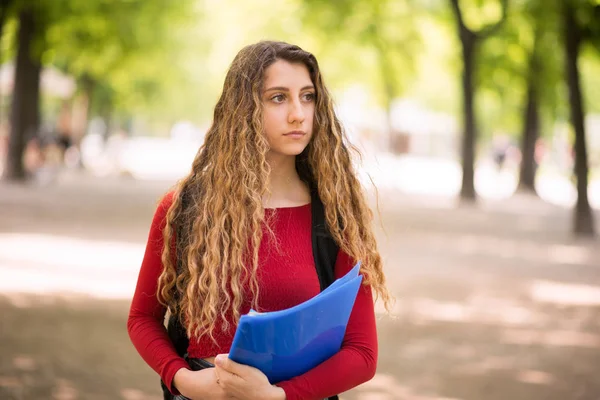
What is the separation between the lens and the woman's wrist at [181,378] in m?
2.33

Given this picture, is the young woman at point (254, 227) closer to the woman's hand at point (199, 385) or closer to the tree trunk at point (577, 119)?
the woman's hand at point (199, 385)

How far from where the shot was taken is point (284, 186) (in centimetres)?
254

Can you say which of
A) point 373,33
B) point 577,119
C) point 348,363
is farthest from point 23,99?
point 348,363

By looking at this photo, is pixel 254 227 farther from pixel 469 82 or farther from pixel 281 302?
pixel 469 82

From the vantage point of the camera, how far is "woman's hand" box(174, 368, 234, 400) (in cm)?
224

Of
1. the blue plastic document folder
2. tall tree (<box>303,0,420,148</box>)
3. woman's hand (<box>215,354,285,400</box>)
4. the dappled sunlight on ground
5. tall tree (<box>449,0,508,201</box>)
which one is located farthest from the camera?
tall tree (<box>303,0,420,148</box>)

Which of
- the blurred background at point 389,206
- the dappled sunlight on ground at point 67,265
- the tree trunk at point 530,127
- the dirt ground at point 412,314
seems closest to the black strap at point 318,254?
the blurred background at point 389,206

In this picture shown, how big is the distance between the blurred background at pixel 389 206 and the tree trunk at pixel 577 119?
0.03 metres

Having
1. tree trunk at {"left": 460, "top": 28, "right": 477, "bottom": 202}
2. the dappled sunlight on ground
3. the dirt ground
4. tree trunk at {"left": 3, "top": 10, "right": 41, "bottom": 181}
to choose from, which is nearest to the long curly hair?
the dirt ground

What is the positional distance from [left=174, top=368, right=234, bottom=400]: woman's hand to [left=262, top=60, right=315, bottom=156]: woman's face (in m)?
0.64

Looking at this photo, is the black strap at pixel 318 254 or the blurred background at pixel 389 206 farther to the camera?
the blurred background at pixel 389 206

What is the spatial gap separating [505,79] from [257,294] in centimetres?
2750

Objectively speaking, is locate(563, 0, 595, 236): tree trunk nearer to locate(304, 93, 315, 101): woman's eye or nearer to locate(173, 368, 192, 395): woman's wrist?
locate(304, 93, 315, 101): woman's eye

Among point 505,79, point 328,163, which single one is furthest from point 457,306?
point 505,79
